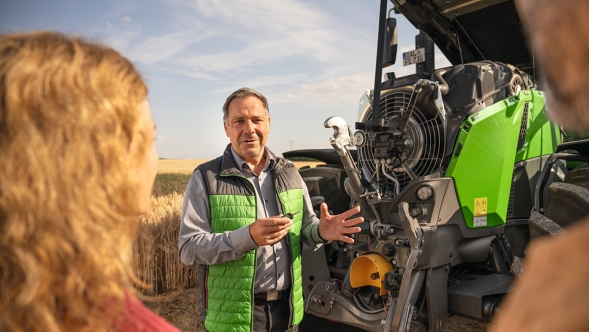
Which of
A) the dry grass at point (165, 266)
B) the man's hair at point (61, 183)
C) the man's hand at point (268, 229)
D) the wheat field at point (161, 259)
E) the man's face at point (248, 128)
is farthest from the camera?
the wheat field at point (161, 259)

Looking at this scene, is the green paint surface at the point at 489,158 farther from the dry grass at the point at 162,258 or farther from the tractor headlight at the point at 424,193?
the dry grass at the point at 162,258

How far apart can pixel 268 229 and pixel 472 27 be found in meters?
3.11

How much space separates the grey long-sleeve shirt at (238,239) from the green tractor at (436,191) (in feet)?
2.20

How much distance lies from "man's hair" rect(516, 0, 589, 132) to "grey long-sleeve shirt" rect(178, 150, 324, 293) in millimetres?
2106

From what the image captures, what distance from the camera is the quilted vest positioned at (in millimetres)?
2697

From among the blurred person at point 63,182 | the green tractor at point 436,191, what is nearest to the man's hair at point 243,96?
the green tractor at point 436,191

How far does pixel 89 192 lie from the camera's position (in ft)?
2.74

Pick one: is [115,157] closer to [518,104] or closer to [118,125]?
[118,125]

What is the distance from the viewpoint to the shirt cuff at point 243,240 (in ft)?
8.53

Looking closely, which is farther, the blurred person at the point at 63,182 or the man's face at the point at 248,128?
the man's face at the point at 248,128

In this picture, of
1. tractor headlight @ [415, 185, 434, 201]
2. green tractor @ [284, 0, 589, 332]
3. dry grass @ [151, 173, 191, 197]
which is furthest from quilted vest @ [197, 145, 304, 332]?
dry grass @ [151, 173, 191, 197]

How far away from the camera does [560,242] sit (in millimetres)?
540

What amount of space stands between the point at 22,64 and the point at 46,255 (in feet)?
1.06

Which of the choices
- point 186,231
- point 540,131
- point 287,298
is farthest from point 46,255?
point 540,131
